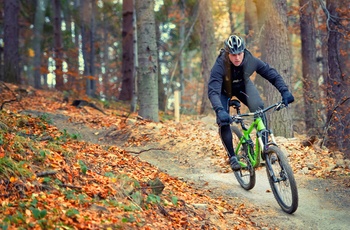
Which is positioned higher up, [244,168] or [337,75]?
[337,75]

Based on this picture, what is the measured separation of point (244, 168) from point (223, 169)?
210 cm

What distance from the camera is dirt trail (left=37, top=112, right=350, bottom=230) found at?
7.20m

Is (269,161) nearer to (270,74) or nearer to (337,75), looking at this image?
(270,74)

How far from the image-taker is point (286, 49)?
41.3 feet

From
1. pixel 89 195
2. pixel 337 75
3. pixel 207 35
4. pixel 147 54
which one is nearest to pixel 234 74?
pixel 89 195

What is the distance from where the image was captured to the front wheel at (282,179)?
7.01 metres

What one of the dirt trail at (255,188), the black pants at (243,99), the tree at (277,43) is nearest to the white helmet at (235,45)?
the black pants at (243,99)

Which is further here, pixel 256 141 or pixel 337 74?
pixel 337 74

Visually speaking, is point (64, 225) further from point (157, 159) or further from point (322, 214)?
point (157, 159)

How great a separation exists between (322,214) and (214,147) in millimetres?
4721

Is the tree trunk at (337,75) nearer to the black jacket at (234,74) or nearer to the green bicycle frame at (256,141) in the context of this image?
the green bicycle frame at (256,141)

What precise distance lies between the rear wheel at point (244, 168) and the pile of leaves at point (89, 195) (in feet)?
2.45

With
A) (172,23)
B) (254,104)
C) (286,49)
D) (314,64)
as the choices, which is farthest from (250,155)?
(172,23)

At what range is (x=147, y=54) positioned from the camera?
45.3 feet
